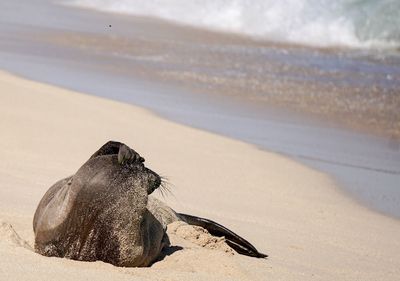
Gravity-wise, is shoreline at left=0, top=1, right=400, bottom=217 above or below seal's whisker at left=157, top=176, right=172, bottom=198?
above

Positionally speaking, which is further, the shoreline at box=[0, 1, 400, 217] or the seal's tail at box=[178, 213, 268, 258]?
the shoreline at box=[0, 1, 400, 217]

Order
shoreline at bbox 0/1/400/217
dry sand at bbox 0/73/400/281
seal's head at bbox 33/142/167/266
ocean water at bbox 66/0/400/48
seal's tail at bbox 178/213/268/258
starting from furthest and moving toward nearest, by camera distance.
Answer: ocean water at bbox 66/0/400/48
shoreline at bbox 0/1/400/217
seal's tail at bbox 178/213/268/258
dry sand at bbox 0/73/400/281
seal's head at bbox 33/142/167/266

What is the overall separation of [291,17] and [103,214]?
754 inches

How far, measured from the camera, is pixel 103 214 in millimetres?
4527

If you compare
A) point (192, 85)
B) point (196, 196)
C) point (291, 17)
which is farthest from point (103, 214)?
point (291, 17)

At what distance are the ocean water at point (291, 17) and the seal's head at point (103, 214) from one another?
54.2ft

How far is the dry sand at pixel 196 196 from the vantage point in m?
4.82

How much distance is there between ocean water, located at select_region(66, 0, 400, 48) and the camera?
22.0 metres

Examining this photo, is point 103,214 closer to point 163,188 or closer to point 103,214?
point 103,214

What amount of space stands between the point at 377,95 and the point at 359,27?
363 inches

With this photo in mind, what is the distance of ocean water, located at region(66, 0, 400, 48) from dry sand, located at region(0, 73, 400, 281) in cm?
1183

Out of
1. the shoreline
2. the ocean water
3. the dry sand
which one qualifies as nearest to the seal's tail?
the dry sand

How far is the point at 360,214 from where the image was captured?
295 inches

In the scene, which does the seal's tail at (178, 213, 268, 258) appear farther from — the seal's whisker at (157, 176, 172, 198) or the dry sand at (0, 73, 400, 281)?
the seal's whisker at (157, 176, 172, 198)
